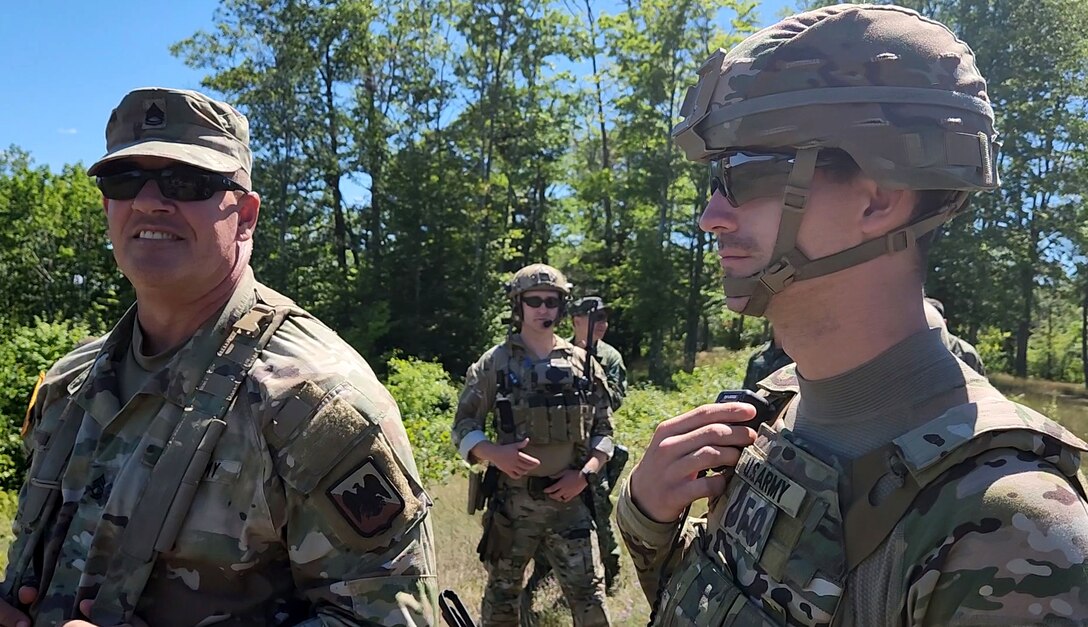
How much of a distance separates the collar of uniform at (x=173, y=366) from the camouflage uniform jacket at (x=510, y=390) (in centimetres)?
267

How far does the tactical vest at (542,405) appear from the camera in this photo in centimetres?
468

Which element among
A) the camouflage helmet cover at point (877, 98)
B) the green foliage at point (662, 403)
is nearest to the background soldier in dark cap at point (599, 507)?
the green foliage at point (662, 403)

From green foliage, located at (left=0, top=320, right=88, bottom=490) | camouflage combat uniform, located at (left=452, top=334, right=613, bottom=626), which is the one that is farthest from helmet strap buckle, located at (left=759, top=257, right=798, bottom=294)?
green foliage, located at (left=0, top=320, right=88, bottom=490)

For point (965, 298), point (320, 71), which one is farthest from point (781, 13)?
point (320, 71)

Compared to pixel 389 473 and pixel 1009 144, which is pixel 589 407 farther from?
pixel 1009 144

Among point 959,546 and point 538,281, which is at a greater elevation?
point 959,546

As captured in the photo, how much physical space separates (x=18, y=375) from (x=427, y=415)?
563 centimetres

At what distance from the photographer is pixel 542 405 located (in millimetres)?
4703

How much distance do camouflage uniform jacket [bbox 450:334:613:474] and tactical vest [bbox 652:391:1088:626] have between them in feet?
10.8

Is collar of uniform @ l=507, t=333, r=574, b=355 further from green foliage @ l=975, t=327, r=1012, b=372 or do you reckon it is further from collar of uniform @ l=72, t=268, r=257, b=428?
green foliage @ l=975, t=327, r=1012, b=372

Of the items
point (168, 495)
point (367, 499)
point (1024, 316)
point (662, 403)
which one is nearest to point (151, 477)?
point (168, 495)

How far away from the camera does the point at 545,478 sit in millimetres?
4621

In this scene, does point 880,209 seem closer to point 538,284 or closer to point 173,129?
point 173,129

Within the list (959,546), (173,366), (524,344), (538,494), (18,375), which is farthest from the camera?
(18,375)
